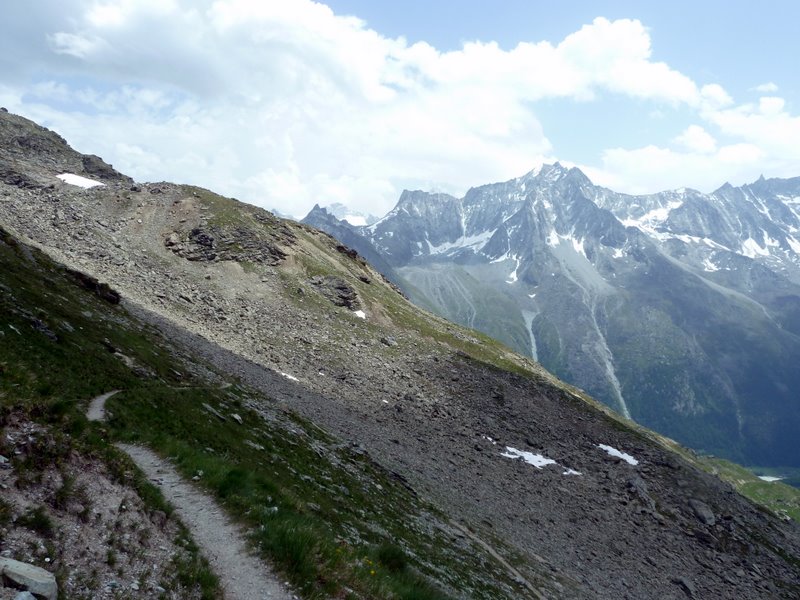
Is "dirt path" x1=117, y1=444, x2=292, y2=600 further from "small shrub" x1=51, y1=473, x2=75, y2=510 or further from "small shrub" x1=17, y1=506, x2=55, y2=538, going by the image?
"small shrub" x1=17, y1=506, x2=55, y2=538

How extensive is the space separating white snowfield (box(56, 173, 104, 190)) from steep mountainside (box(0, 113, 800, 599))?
3.86 m

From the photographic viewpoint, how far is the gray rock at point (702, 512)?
64188mm

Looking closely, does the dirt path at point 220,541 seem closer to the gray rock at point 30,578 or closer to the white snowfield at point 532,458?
the gray rock at point 30,578

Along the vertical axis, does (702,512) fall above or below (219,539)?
below

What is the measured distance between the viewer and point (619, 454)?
76.1 meters

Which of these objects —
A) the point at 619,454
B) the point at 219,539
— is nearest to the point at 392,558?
the point at 219,539

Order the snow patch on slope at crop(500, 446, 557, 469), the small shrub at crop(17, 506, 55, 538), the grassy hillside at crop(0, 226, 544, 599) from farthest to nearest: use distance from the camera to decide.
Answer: the snow patch on slope at crop(500, 446, 557, 469)
the grassy hillside at crop(0, 226, 544, 599)
the small shrub at crop(17, 506, 55, 538)

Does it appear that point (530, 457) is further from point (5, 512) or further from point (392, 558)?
point (5, 512)

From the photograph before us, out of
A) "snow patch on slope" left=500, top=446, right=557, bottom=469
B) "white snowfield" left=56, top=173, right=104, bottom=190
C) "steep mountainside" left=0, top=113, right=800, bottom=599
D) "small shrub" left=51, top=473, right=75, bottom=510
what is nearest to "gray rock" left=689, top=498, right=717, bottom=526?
"steep mountainside" left=0, top=113, right=800, bottom=599

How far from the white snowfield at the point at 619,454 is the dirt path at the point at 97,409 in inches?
2808

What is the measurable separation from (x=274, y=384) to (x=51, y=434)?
139ft

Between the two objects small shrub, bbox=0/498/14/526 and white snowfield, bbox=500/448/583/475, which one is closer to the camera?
small shrub, bbox=0/498/14/526

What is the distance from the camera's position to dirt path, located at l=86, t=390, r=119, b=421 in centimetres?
2200

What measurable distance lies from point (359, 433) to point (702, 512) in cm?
4933
